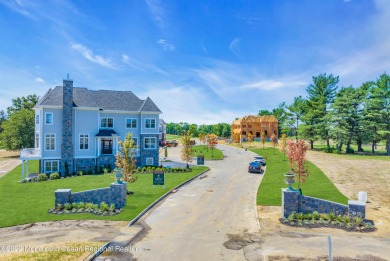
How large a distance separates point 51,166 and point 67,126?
6.06m

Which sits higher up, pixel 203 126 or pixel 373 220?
pixel 203 126

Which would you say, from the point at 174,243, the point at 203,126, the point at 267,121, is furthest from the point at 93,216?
the point at 203,126

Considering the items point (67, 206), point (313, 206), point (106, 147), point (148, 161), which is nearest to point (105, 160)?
point (106, 147)

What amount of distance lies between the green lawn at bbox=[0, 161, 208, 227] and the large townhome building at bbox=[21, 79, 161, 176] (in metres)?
4.76

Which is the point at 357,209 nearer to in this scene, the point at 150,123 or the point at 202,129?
the point at 150,123

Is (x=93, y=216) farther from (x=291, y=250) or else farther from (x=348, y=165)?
(x=348, y=165)

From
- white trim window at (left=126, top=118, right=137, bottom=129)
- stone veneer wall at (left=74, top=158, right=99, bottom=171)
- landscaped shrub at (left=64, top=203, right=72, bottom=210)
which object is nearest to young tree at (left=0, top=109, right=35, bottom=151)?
stone veneer wall at (left=74, top=158, right=99, bottom=171)

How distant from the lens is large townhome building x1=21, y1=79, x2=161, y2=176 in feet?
121

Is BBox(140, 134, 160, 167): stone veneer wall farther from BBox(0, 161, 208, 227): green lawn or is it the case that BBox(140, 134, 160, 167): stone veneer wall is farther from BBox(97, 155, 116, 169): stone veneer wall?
BBox(0, 161, 208, 227): green lawn

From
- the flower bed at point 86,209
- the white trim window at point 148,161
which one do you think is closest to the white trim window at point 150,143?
the white trim window at point 148,161

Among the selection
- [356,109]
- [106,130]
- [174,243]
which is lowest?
[174,243]

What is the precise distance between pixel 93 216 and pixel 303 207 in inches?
589

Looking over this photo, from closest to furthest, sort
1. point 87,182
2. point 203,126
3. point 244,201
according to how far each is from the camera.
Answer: point 244,201 < point 87,182 < point 203,126

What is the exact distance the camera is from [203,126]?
6924 inches
